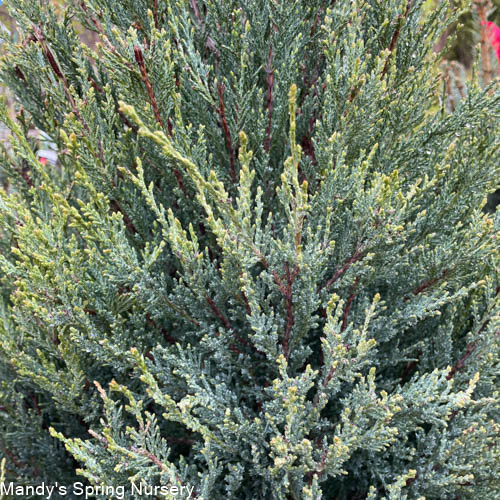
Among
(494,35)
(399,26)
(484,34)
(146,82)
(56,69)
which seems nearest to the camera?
(146,82)

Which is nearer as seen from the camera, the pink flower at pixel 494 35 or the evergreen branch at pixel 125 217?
the evergreen branch at pixel 125 217

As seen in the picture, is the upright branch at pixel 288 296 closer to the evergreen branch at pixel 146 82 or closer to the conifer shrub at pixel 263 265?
the conifer shrub at pixel 263 265

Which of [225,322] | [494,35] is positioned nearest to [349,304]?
[225,322]

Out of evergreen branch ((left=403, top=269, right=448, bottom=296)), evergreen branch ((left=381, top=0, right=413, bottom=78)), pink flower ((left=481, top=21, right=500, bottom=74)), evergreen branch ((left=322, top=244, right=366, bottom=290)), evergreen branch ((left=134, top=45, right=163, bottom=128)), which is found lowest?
evergreen branch ((left=403, top=269, right=448, bottom=296))

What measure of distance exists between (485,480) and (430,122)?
1.60 meters

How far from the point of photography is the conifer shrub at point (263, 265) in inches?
61.9

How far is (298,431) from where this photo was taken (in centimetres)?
163

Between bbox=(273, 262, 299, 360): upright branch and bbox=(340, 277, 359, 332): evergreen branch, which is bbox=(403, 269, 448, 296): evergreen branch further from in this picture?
bbox=(273, 262, 299, 360): upright branch

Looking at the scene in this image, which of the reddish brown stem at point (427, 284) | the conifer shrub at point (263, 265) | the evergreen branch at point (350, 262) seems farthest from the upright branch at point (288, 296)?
the reddish brown stem at point (427, 284)

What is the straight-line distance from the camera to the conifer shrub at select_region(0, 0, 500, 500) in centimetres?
157

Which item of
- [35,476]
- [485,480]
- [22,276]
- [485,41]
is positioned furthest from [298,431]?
[485,41]

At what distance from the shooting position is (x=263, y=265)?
1934mm

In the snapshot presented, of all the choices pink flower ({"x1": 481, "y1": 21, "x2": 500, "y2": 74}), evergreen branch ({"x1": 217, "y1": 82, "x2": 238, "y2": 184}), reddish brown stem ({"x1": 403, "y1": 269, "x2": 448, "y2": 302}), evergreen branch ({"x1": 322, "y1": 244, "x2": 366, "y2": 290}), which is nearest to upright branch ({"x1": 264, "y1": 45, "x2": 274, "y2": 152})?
evergreen branch ({"x1": 217, "y1": 82, "x2": 238, "y2": 184})

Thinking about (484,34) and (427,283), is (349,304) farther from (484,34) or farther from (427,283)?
(484,34)
